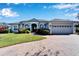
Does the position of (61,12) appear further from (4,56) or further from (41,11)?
(4,56)

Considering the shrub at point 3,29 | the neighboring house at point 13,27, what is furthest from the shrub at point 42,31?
the shrub at point 3,29

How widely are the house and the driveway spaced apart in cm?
12

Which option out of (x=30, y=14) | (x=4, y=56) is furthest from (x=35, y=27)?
(x=4, y=56)

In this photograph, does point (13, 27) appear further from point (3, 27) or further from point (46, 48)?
point (46, 48)

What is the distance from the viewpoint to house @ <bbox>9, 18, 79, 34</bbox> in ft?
13.6

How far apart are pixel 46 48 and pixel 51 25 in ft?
0.96

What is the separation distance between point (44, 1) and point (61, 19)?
0.96 feet

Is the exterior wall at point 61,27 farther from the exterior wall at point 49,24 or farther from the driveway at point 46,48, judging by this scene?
the driveway at point 46,48

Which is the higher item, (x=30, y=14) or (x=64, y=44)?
(x=30, y=14)

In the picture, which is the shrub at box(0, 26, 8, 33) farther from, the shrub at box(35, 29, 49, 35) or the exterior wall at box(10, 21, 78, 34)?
the shrub at box(35, 29, 49, 35)

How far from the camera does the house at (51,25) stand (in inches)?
163

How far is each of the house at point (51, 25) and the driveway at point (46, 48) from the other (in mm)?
120

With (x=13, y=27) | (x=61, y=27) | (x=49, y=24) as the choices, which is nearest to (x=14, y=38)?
(x=13, y=27)

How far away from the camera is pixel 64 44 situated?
4148 millimetres
